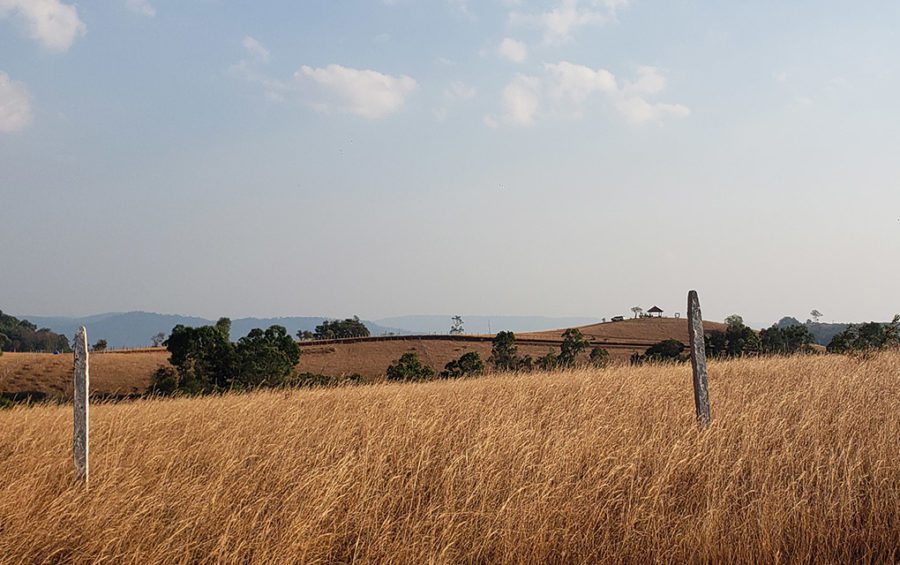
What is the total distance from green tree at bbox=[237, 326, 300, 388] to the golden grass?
35.3 m

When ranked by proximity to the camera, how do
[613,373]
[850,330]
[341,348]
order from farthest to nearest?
1. [341,348]
2. [850,330]
3. [613,373]

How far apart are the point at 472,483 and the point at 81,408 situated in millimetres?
4696

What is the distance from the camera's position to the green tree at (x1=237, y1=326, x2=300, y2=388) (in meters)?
45.3

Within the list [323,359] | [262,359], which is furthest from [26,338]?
[262,359]

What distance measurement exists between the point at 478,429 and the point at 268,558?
4.02 m

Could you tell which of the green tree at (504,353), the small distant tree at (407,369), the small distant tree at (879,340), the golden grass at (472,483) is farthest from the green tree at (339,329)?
the golden grass at (472,483)

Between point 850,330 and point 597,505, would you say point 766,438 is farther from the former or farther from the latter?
point 850,330

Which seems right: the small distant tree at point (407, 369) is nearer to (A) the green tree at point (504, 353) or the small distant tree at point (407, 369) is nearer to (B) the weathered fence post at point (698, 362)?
(A) the green tree at point (504, 353)

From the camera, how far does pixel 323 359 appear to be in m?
75.1

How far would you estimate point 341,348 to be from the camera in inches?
3223

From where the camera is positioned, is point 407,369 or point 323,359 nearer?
point 407,369

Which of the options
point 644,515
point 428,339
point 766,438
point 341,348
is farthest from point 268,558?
point 428,339

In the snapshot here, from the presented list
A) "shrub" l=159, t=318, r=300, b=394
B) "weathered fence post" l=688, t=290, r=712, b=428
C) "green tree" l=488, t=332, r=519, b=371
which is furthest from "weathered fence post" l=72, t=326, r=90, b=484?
"green tree" l=488, t=332, r=519, b=371

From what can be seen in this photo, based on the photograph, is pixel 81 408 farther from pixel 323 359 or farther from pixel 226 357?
pixel 323 359
